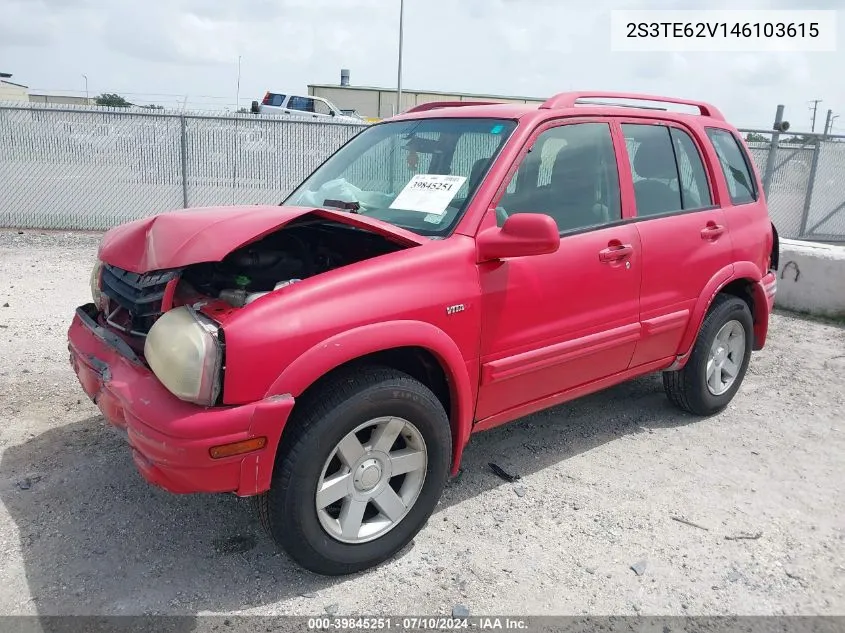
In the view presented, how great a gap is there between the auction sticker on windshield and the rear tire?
6.94ft

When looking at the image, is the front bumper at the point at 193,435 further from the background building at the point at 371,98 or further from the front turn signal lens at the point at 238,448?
the background building at the point at 371,98

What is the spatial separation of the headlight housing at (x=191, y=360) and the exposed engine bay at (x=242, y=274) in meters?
0.32

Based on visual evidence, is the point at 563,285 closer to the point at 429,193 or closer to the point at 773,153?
the point at 429,193

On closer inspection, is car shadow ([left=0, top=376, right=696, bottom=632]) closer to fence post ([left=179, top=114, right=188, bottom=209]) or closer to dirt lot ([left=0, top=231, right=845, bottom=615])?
dirt lot ([left=0, top=231, right=845, bottom=615])

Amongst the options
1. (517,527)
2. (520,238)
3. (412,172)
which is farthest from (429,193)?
(517,527)

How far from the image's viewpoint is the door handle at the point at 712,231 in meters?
4.22

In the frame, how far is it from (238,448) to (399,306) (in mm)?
831

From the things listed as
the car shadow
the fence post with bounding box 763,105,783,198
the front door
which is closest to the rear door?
the front door

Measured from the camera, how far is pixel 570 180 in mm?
3627

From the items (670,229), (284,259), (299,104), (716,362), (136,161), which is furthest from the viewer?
(299,104)

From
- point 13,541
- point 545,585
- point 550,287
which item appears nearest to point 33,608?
point 13,541

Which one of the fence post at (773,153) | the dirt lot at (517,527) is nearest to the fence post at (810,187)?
the fence post at (773,153)

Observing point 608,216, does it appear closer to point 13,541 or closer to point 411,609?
point 411,609

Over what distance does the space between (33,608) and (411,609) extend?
144 cm
